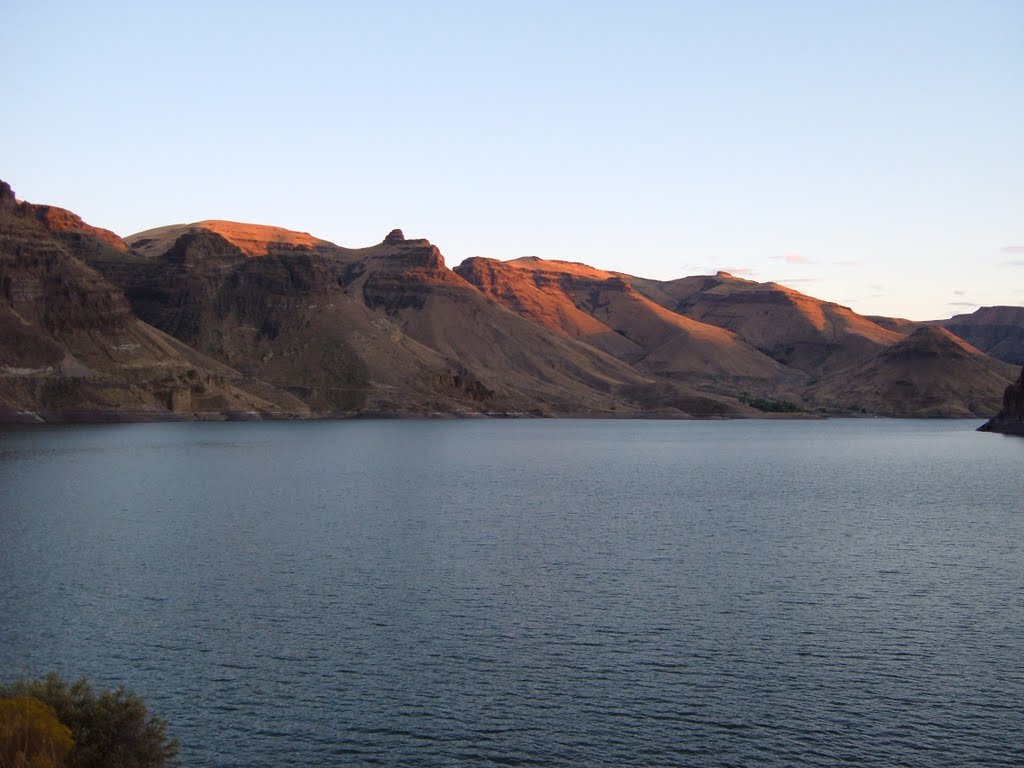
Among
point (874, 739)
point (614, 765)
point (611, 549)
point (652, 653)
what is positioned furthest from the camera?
point (611, 549)

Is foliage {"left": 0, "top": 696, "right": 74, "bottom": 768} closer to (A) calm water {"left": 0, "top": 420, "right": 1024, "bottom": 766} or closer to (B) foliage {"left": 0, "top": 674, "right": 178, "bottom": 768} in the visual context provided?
(B) foliage {"left": 0, "top": 674, "right": 178, "bottom": 768}

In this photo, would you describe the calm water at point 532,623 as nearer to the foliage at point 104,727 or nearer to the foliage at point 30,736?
the foliage at point 104,727

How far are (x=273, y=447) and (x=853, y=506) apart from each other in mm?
103897

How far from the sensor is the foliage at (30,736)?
24.3 m

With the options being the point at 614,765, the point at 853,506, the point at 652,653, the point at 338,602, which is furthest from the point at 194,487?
the point at 614,765

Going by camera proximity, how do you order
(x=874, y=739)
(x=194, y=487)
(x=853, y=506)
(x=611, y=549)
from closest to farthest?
(x=874, y=739)
(x=611, y=549)
(x=853, y=506)
(x=194, y=487)

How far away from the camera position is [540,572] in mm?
59250

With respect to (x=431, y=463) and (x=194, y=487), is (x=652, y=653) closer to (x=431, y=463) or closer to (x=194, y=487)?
(x=194, y=487)

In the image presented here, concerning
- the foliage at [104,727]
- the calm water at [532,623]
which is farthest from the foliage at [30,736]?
the calm water at [532,623]

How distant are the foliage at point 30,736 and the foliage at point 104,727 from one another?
3.54ft

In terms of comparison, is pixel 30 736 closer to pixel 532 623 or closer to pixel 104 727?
pixel 104 727

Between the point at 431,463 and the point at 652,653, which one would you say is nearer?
the point at 652,653

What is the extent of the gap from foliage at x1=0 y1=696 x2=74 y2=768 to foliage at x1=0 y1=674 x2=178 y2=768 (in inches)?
42.5

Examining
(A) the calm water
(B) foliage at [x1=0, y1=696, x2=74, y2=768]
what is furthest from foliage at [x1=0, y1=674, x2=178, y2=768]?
(A) the calm water
